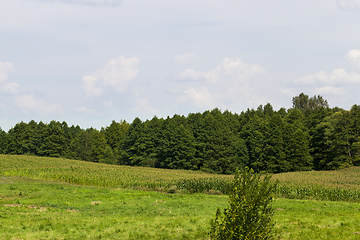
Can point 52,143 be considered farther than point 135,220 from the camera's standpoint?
Yes

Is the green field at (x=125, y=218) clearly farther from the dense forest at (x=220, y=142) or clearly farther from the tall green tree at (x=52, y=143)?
the tall green tree at (x=52, y=143)

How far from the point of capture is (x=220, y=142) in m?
94.4

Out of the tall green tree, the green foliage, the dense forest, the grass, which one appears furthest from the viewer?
the tall green tree

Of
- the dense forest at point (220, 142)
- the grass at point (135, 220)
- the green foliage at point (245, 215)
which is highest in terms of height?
the dense forest at point (220, 142)

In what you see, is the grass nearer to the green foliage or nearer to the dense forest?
the green foliage

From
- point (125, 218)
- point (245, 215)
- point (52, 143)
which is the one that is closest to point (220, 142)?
point (52, 143)

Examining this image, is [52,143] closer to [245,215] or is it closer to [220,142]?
[220,142]

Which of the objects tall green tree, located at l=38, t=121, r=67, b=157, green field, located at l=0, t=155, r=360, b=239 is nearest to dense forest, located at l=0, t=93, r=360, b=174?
tall green tree, located at l=38, t=121, r=67, b=157

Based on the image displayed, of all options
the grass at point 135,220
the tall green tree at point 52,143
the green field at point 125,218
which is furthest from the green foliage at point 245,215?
the tall green tree at point 52,143

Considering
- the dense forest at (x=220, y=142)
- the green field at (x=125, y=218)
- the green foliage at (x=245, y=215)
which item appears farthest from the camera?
the dense forest at (x=220, y=142)

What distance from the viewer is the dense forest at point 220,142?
79688mm

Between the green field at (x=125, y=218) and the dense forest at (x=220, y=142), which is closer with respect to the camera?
the green field at (x=125, y=218)

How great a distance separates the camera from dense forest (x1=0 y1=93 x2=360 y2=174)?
7969 cm

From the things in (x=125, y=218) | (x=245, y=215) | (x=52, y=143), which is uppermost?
(x=52, y=143)
